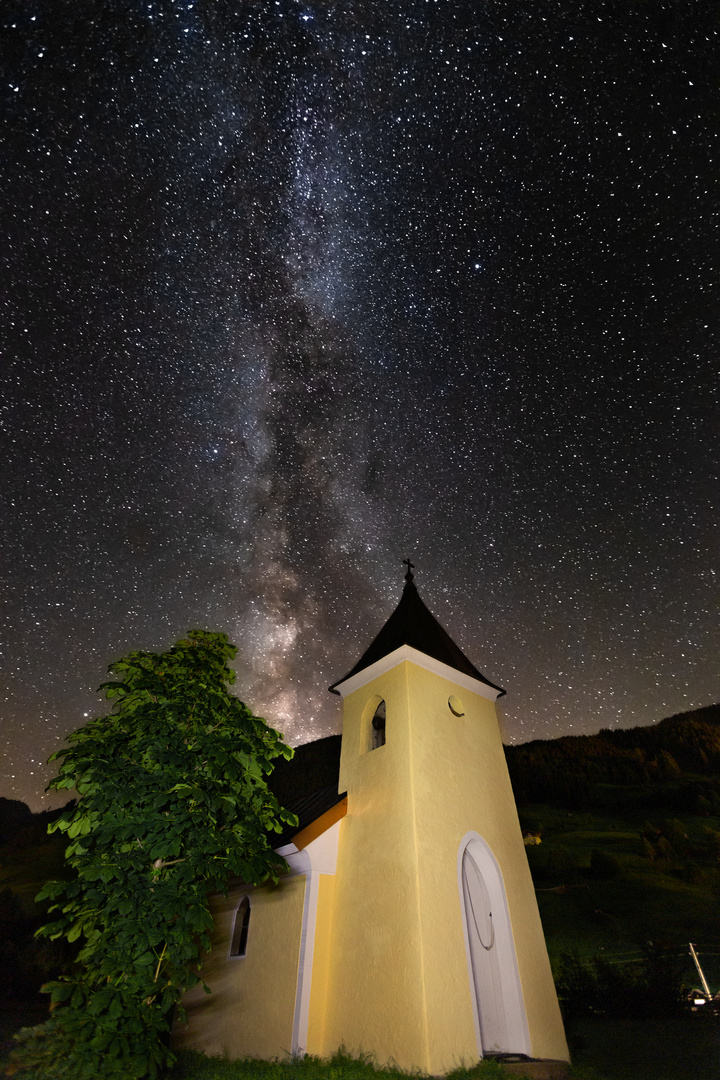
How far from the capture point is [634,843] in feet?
161

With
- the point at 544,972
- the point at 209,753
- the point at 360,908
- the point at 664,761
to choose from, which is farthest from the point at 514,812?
the point at 664,761

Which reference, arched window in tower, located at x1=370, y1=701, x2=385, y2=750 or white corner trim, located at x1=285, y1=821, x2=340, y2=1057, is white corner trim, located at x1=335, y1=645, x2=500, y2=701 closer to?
arched window in tower, located at x1=370, y1=701, x2=385, y2=750

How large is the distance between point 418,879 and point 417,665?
4639 mm

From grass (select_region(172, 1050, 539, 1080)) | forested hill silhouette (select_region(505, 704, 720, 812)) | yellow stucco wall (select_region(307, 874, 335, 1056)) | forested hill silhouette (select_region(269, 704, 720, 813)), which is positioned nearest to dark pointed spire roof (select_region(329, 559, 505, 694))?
yellow stucco wall (select_region(307, 874, 335, 1056))

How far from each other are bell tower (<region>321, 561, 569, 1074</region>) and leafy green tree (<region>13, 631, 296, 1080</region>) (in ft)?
13.3

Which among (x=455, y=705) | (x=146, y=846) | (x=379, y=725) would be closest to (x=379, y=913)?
(x=379, y=725)

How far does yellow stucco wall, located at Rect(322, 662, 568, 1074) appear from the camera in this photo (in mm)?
8594

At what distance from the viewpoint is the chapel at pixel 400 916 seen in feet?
29.1

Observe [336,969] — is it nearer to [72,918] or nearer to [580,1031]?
[72,918]

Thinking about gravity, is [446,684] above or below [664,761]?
below

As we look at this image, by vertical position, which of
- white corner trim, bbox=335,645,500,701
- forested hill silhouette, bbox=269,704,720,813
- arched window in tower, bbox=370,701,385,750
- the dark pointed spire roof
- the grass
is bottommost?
the grass

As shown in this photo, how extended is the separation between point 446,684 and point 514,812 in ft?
11.4

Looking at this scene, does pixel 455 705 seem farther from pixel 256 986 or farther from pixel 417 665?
pixel 256 986

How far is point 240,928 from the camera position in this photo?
11930mm
